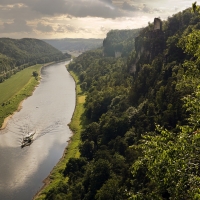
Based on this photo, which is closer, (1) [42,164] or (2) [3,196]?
(2) [3,196]

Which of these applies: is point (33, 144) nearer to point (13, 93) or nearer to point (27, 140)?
point (27, 140)

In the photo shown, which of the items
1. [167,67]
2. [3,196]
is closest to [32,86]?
[167,67]

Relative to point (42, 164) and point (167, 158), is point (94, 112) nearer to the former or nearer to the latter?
point (42, 164)

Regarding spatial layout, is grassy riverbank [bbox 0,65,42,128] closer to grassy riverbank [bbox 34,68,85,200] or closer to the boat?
the boat

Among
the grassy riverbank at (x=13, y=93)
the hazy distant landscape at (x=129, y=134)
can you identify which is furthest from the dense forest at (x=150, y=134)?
the grassy riverbank at (x=13, y=93)

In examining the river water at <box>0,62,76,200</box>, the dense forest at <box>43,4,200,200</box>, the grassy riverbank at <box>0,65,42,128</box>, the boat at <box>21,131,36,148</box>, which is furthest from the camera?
the grassy riverbank at <box>0,65,42,128</box>

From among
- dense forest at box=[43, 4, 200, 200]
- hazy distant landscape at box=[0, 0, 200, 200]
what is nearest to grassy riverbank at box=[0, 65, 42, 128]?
hazy distant landscape at box=[0, 0, 200, 200]
